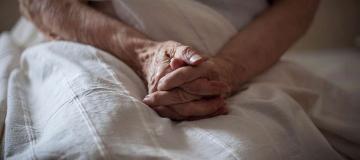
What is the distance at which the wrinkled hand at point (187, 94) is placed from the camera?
53 cm

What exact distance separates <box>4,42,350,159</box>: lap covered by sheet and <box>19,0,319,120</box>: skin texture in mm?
28

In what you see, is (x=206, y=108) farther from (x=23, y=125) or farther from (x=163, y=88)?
(x=23, y=125)

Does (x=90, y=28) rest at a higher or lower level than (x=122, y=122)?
higher

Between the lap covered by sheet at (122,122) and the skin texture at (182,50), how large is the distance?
3cm

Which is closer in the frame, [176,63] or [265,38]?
[176,63]

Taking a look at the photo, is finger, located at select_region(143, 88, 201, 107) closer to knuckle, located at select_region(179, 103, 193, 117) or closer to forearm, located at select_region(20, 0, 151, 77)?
knuckle, located at select_region(179, 103, 193, 117)

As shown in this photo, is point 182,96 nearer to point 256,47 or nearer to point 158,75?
point 158,75

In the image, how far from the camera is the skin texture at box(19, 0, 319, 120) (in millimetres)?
530

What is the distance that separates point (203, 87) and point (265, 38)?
0.88 feet

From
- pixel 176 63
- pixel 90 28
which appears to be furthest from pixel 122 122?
pixel 90 28

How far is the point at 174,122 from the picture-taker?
0.54 m

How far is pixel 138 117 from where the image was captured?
485 millimetres

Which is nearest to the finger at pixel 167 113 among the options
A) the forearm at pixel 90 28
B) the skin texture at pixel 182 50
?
the skin texture at pixel 182 50

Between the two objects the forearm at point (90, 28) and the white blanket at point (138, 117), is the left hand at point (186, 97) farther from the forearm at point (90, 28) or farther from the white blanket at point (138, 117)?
the forearm at point (90, 28)
